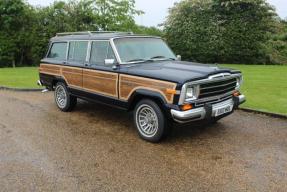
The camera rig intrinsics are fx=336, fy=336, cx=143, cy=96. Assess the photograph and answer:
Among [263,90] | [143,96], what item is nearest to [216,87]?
[143,96]

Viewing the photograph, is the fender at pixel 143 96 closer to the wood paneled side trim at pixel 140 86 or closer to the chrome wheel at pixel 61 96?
the wood paneled side trim at pixel 140 86

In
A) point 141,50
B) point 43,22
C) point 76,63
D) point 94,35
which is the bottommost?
point 76,63

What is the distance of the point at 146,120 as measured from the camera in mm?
5910

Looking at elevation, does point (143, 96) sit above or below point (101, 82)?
below

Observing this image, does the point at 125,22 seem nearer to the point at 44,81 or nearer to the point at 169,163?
the point at 44,81

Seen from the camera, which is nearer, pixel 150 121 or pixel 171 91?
pixel 171 91

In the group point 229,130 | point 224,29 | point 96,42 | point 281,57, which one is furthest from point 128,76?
point 281,57

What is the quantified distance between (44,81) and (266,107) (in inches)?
220

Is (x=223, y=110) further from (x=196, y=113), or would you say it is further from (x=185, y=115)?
(x=185, y=115)

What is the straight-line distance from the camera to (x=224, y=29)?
67.2ft

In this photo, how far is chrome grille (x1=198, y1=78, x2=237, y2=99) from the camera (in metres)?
5.49

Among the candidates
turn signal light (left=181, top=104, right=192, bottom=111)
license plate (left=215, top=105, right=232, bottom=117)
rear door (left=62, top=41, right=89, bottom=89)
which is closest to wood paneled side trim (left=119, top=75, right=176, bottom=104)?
turn signal light (left=181, top=104, right=192, bottom=111)

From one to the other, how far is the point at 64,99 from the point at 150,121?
3052 millimetres

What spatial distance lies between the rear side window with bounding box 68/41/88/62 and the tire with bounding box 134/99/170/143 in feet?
6.95
